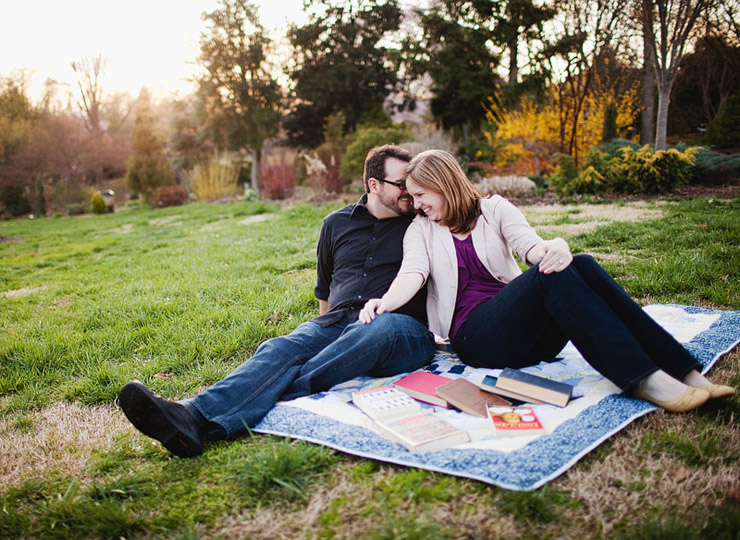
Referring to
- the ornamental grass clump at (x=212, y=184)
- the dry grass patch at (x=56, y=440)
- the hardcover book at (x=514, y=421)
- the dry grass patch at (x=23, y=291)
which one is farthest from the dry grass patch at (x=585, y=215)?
the ornamental grass clump at (x=212, y=184)

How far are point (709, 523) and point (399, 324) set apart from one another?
1.43m

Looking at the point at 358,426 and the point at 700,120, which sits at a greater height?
the point at 700,120

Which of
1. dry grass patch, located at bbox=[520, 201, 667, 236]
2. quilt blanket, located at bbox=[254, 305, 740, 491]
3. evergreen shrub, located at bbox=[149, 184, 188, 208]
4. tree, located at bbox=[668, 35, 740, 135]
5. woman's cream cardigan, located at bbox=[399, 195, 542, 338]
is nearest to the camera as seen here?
quilt blanket, located at bbox=[254, 305, 740, 491]

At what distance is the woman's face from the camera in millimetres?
2607

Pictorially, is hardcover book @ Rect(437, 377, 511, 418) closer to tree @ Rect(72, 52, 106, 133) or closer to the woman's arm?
the woman's arm

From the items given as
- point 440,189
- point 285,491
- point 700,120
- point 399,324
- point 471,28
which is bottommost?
point 285,491

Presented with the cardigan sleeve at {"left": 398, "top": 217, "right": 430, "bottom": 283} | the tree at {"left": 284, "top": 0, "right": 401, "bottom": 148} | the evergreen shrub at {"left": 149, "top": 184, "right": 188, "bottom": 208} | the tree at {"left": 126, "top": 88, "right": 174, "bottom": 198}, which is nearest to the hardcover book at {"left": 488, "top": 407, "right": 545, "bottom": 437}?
the cardigan sleeve at {"left": 398, "top": 217, "right": 430, "bottom": 283}

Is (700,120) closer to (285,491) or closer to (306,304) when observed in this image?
→ (306,304)

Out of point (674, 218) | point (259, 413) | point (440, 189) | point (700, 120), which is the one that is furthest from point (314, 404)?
point (700, 120)

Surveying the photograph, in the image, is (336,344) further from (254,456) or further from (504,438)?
(504,438)

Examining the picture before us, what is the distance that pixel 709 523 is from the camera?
137cm

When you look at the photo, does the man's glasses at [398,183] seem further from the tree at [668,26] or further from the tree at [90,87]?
the tree at [90,87]

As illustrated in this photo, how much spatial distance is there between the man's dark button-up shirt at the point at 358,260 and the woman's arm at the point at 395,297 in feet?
0.88

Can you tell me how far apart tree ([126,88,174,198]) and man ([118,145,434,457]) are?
20335 millimetres
